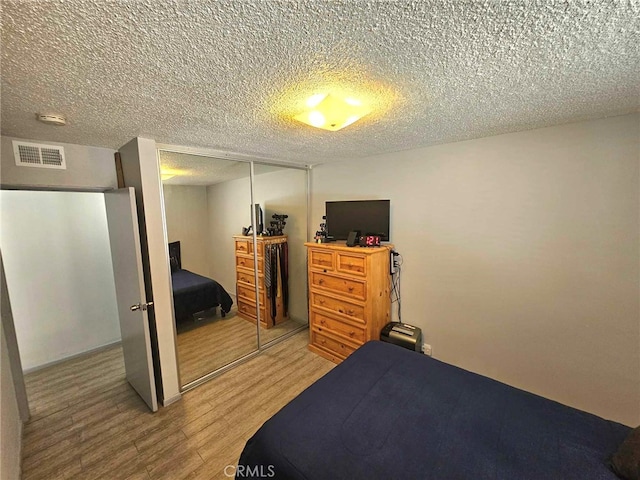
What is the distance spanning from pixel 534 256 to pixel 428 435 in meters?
1.67

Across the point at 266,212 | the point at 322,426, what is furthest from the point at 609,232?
the point at 266,212

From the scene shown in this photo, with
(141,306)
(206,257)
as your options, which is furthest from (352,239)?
(141,306)

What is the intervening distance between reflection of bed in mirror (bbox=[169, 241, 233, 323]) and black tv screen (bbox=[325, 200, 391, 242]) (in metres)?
1.58

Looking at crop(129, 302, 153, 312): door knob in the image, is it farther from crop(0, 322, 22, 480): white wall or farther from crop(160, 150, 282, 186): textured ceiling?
crop(160, 150, 282, 186): textured ceiling

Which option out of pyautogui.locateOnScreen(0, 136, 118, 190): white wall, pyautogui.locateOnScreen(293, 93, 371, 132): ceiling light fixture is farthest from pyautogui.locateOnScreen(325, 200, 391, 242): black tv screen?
pyautogui.locateOnScreen(0, 136, 118, 190): white wall

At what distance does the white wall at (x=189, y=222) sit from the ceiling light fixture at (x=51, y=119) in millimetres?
730

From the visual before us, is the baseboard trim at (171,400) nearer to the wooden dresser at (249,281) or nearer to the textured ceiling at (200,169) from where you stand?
the wooden dresser at (249,281)

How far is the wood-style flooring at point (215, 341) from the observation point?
8.67 ft

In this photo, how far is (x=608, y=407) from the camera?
178cm

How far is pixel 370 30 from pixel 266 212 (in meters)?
2.59

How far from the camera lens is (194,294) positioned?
9.09 ft

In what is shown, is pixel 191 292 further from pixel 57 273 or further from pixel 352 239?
pixel 352 239

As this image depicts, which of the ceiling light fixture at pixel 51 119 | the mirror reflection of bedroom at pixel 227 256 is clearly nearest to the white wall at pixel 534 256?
the mirror reflection of bedroom at pixel 227 256

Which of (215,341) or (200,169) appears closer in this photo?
(200,169)
